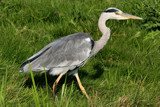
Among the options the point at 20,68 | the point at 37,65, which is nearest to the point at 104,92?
the point at 37,65

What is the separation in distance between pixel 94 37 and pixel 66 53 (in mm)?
1197

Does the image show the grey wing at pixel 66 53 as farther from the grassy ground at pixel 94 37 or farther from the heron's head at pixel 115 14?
the heron's head at pixel 115 14

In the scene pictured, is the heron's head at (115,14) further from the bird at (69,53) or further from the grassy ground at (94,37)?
the grassy ground at (94,37)

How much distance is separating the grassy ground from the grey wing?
303mm

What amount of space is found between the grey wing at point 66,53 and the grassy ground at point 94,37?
0.30 metres

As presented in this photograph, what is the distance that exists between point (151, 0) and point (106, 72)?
2.38 m

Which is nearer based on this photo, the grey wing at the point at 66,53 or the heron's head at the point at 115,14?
the grey wing at the point at 66,53

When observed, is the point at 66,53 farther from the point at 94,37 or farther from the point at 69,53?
the point at 94,37

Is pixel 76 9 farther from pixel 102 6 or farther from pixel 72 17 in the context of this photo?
pixel 102 6

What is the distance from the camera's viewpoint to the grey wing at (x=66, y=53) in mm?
4211

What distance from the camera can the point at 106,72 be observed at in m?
4.62

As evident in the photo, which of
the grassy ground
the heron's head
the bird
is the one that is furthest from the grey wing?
the heron's head

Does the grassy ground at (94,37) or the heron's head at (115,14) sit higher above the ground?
the heron's head at (115,14)

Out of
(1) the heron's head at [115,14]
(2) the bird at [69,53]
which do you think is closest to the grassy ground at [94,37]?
(2) the bird at [69,53]
